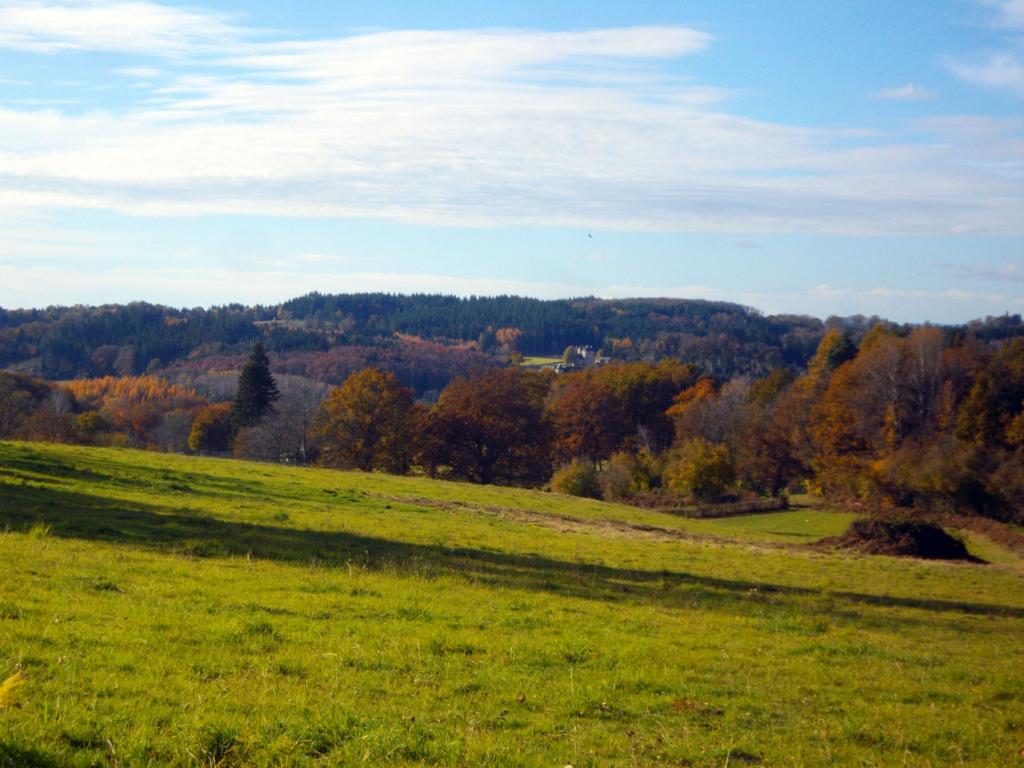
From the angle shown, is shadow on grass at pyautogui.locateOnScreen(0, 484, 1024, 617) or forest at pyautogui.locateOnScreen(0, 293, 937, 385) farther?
forest at pyautogui.locateOnScreen(0, 293, 937, 385)

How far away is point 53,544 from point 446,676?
8609 mm

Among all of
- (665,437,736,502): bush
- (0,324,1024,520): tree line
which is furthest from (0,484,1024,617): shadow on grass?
(665,437,736,502): bush

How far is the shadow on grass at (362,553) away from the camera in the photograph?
52.8 ft

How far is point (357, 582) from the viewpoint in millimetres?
14008

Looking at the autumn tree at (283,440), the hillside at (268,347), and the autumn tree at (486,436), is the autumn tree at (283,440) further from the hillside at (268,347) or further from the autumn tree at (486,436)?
the hillside at (268,347)

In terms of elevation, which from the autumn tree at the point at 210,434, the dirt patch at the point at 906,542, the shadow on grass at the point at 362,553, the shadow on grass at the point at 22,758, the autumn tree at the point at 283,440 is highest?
the shadow on grass at the point at 22,758

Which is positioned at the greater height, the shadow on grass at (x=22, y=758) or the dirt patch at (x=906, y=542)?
the shadow on grass at (x=22, y=758)

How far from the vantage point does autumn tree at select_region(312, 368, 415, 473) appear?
65.1m

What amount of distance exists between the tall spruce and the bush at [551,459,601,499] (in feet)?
89.6

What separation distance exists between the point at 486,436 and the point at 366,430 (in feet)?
31.9

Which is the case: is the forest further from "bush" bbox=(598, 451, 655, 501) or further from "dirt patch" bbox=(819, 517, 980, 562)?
"dirt patch" bbox=(819, 517, 980, 562)

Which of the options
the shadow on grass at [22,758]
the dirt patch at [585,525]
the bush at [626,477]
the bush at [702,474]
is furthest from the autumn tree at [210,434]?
the shadow on grass at [22,758]

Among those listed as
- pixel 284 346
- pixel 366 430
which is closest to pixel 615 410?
pixel 366 430

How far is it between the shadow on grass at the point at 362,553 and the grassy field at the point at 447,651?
0.11 m
